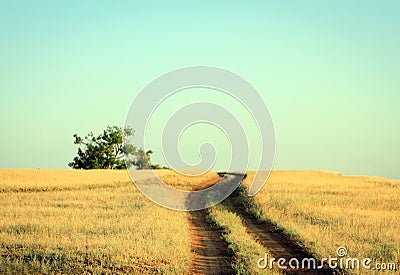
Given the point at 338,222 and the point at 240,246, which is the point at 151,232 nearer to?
the point at 240,246

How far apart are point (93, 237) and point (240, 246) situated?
522 centimetres

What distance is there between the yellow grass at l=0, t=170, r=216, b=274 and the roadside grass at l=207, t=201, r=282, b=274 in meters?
1.49

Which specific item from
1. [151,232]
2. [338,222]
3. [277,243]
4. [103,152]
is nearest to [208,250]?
[277,243]

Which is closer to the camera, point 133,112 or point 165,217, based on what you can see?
point 165,217

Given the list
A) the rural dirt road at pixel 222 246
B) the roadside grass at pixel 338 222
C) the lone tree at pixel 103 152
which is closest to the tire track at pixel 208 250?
the rural dirt road at pixel 222 246

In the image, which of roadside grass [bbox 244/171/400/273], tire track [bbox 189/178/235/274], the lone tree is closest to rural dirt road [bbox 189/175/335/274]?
tire track [bbox 189/178/235/274]

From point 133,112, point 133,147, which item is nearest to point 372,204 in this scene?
point 133,112

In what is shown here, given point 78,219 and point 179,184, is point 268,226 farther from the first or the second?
point 179,184

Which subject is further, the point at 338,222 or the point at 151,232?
the point at 338,222

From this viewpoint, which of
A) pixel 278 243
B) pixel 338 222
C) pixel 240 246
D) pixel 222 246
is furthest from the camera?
pixel 338 222

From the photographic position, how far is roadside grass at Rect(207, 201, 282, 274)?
39.7 feet

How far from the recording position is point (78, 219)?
69.0 feet

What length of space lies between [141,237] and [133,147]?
7798 centimetres

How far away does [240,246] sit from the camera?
1482 cm
